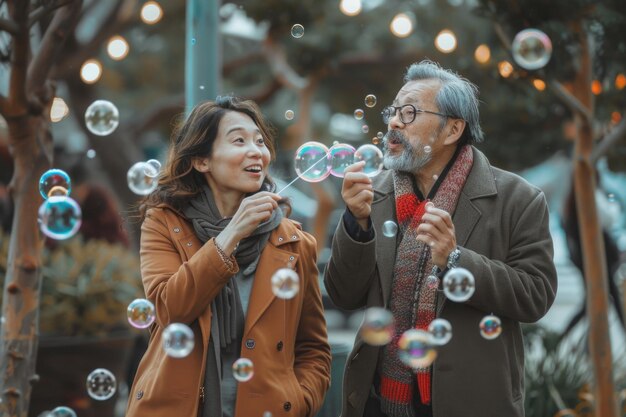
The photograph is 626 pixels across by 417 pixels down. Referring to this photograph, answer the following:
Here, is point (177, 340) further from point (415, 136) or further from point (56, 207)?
point (56, 207)

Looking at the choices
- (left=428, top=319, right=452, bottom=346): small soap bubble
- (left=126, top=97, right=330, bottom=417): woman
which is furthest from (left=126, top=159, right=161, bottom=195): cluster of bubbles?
(left=428, top=319, right=452, bottom=346): small soap bubble

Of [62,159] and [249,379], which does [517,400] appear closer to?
[249,379]

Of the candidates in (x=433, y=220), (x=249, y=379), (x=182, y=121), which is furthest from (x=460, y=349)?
(x=182, y=121)

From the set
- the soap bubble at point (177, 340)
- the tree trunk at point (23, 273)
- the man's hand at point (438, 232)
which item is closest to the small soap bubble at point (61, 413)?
the tree trunk at point (23, 273)

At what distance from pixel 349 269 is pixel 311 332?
286mm

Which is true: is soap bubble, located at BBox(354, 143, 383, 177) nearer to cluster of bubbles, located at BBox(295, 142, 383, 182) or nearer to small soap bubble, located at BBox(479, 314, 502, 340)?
cluster of bubbles, located at BBox(295, 142, 383, 182)

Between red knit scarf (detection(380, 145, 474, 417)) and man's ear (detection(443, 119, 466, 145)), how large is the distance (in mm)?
101

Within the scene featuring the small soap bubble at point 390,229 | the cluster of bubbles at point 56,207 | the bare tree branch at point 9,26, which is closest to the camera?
the small soap bubble at point 390,229

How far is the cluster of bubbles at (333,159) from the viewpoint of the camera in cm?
344

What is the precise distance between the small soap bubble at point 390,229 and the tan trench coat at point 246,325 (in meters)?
0.27

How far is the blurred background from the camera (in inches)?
201

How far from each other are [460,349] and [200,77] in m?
2.10

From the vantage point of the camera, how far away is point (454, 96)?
3.28 m

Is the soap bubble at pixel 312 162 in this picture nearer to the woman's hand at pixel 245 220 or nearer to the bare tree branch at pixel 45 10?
the woman's hand at pixel 245 220
